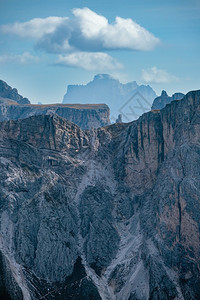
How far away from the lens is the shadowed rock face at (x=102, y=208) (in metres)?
114

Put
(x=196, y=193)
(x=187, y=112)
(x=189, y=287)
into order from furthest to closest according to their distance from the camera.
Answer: (x=187, y=112), (x=196, y=193), (x=189, y=287)

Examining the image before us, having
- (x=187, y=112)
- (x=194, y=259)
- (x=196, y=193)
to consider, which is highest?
(x=187, y=112)

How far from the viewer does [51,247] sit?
12275 cm

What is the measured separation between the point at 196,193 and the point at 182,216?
8755 mm

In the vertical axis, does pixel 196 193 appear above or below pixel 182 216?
above

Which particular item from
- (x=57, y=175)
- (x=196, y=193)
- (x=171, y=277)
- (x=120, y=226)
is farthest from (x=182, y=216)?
(x=57, y=175)

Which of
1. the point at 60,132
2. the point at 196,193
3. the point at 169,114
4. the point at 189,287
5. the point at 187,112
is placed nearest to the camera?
the point at 189,287

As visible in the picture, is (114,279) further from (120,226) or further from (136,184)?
(136,184)

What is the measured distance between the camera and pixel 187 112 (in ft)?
435

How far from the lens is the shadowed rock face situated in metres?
114

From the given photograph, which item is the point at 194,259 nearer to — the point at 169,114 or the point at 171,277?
the point at 171,277

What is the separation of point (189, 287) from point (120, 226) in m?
37.2

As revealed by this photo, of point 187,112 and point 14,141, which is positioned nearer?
point 187,112

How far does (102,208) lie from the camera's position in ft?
467
